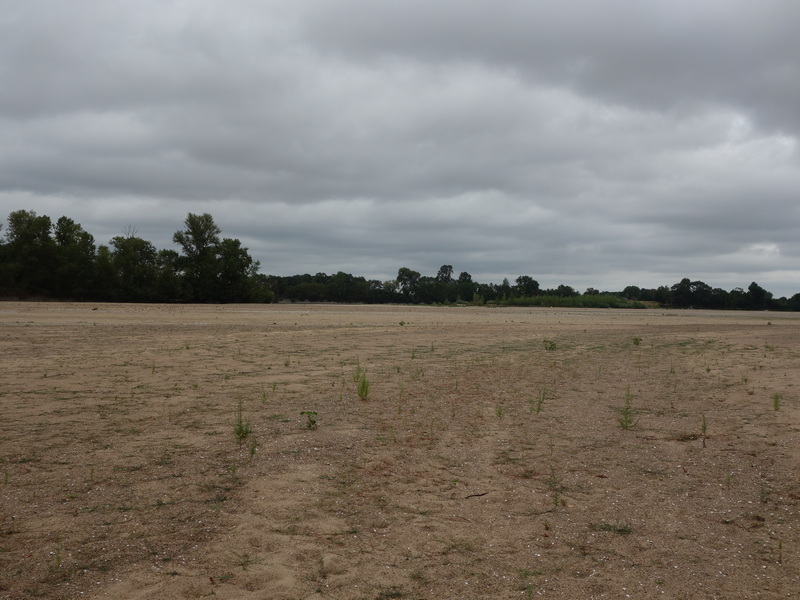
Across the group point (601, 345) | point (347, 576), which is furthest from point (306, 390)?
point (601, 345)

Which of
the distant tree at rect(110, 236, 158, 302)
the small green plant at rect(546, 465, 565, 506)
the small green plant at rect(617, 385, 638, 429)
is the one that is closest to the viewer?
the small green plant at rect(546, 465, 565, 506)

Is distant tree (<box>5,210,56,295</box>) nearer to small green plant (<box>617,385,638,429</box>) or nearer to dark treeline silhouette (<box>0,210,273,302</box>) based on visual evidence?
dark treeline silhouette (<box>0,210,273,302</box>)

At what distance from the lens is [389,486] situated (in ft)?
20.0

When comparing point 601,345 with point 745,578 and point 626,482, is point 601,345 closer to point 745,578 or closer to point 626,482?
point 626,482

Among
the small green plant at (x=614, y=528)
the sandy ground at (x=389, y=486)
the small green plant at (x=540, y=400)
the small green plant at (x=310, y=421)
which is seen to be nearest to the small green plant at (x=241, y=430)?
the sandy ground at (x=389, y=486)

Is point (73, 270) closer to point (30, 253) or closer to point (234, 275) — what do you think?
point (30, 253)

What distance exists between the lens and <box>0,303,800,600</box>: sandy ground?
429 cm

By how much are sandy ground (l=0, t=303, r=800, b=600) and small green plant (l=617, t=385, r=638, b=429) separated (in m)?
0.09

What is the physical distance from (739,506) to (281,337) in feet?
54.3

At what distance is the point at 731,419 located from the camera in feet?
29.8

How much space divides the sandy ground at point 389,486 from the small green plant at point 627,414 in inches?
3.7

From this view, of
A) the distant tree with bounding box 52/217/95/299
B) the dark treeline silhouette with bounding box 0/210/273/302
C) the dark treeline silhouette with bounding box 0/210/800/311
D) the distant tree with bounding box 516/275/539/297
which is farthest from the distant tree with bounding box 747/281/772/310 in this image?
the distant tree with bounding box 52/217/95/299

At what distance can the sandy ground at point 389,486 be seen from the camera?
4293 millimetres

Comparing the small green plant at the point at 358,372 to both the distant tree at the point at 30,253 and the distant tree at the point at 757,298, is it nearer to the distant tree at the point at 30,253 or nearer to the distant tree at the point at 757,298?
the distant tree at the point at 30,253
